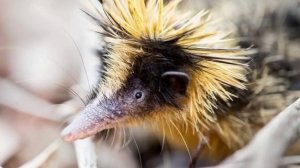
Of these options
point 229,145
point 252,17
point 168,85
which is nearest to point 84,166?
point 168,85

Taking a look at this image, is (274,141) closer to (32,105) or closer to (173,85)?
(173,85)

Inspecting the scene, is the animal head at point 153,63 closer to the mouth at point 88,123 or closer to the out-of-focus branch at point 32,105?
the mouth at point 88,123

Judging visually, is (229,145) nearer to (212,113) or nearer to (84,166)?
(212,113)

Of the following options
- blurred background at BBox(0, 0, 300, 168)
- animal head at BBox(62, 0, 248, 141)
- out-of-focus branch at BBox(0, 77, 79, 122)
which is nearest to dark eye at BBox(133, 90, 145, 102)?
animal head at BBox(62, 0, 248, 141)

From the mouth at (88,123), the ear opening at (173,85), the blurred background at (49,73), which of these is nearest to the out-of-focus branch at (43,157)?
the blurred background at (49,73)

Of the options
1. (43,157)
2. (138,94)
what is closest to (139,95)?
(138,94)

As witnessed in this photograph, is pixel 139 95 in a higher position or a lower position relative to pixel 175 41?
lower
